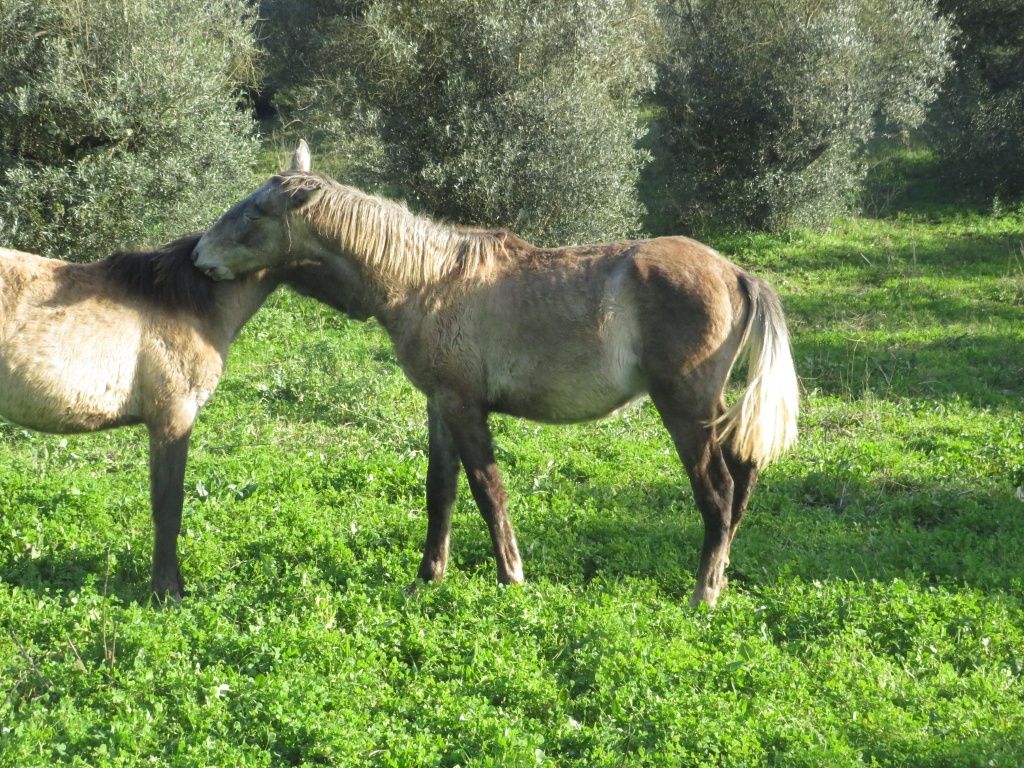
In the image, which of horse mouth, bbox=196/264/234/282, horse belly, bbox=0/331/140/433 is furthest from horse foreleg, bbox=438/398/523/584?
horse belly, bbox=0/331/140/433

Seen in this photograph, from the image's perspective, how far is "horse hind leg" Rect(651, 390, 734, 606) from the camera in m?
5.59

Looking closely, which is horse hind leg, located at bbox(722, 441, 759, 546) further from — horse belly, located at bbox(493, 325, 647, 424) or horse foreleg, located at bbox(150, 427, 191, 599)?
horse foreleg, located at bbox(150, 427, 191, 599)

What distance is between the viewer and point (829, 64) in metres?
17.3

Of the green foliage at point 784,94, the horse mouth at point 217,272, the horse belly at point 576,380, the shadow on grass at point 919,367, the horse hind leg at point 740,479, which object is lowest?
the shadow on grass at point 919,367

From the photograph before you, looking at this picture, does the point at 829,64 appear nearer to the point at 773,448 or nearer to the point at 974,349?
the point at 974,349

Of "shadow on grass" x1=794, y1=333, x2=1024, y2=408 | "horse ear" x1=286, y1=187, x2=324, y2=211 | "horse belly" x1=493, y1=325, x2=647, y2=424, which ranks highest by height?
"horse ear" x1=286, y1=187, x2=324, y2=211

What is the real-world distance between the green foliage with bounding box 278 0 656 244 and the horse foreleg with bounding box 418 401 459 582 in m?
8.92

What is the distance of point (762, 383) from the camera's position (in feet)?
18.7

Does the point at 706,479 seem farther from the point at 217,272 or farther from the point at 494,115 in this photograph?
the point at 494,115

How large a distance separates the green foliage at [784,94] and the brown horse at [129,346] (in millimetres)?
13739

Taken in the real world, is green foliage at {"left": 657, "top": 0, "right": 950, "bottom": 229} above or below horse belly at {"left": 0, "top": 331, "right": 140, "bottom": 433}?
above

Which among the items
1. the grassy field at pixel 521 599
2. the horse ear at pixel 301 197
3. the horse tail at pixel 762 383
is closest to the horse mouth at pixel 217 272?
the horse ear at pixel 301 197

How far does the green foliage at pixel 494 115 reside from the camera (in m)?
14.5

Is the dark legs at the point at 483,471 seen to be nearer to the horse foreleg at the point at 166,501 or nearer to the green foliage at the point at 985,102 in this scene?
the horse foreleg at the point at 166,501
